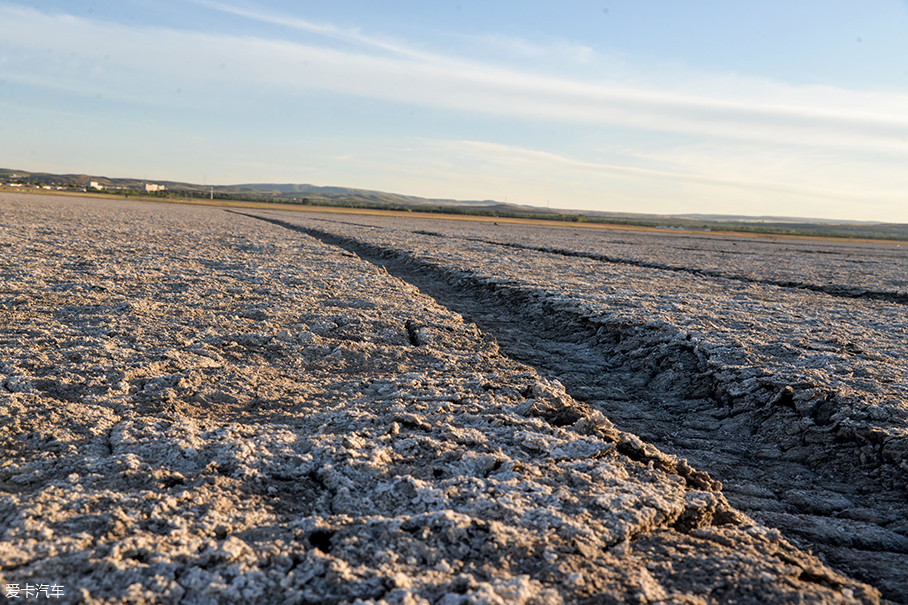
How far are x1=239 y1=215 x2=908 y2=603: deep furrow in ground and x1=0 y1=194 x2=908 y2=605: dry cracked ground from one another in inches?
0.7

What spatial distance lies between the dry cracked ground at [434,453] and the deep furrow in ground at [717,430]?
0.02 meters

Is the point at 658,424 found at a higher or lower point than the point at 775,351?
lower

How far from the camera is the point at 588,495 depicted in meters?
2.35

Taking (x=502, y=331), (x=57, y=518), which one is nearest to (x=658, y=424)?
(x=502, y=331)

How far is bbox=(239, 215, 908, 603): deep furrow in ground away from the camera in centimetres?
243

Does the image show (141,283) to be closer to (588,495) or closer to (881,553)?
(588,495)

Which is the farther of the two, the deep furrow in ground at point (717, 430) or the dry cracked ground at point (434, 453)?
the deep furrow in ground at point (717, 430)

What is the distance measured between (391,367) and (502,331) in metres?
2.17

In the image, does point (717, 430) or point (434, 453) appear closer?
point (434, 453)

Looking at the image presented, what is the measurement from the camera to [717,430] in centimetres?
370

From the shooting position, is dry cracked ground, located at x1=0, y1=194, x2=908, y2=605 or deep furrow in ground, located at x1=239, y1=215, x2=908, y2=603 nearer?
dry cracked ground, located at x1=0, y1=194, x2=908, y2=605

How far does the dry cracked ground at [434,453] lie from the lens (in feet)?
6.04

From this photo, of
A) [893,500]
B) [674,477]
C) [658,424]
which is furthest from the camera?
[658,424]

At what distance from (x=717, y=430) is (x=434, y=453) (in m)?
2.08
